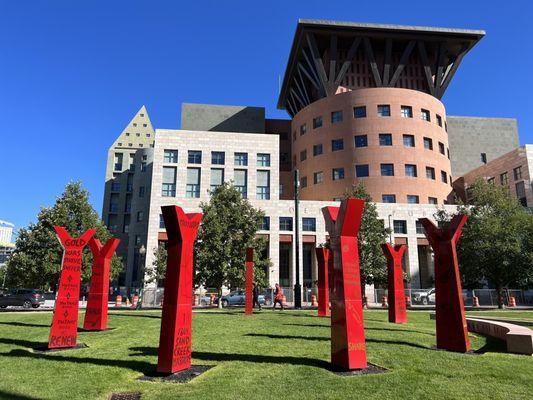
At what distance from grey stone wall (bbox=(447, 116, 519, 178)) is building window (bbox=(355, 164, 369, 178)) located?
24.9m

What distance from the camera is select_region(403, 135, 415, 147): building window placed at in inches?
2330

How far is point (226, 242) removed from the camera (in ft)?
112

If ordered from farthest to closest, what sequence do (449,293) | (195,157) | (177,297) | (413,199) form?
(195,157) < (413,199) < (449,293) < (177,297)

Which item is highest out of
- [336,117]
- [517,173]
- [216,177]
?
[336,117]

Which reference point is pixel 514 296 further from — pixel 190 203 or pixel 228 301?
pixel 190 203

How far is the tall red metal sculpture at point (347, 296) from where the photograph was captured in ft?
25.4

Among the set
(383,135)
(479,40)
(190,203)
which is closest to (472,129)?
(479,40)

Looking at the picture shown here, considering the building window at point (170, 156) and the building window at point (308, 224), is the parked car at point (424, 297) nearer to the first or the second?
the building window at point (308, 224)

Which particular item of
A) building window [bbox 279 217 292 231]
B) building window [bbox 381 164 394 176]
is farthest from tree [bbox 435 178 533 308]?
building window [bbox 279 217 292 231]

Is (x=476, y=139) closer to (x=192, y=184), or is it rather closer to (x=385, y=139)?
(x=385, y=139)

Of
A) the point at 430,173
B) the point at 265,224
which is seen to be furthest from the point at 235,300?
the point at 430,173

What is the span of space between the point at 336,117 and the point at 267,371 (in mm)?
57264

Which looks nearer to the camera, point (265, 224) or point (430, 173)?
point (265, 224)

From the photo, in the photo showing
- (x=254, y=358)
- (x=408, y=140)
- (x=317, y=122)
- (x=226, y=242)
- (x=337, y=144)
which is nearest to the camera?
(x=254, y=358)
